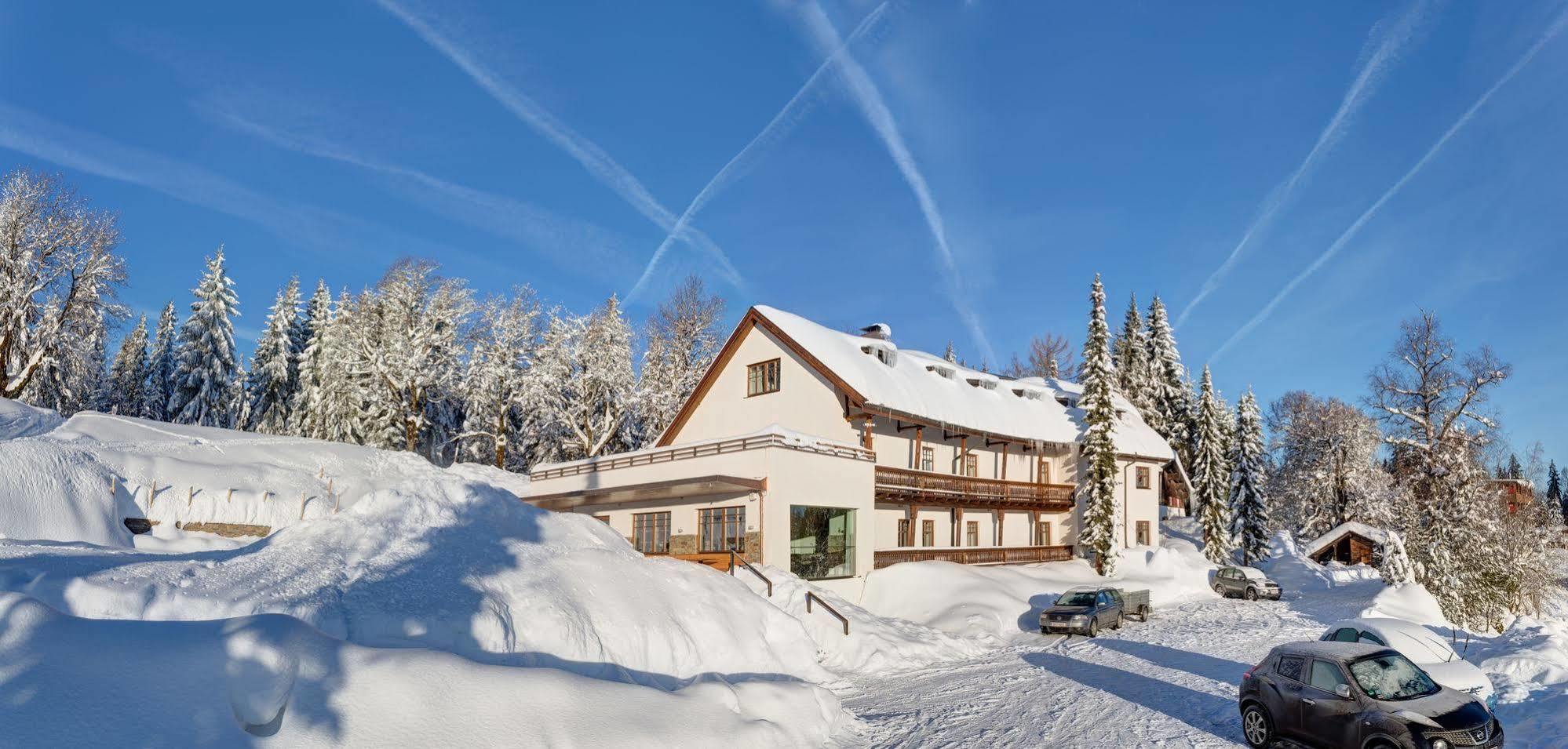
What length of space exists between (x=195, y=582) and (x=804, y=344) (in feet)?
80.2

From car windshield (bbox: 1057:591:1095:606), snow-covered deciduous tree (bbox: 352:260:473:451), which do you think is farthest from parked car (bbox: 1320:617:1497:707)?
snow-covered deciduous tree (bbox: 352:260:473:451)

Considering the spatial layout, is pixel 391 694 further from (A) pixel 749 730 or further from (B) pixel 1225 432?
(B) pixel 1225 432

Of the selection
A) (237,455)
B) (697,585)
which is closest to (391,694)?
(697,585)

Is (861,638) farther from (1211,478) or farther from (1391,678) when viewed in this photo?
(1211,478)

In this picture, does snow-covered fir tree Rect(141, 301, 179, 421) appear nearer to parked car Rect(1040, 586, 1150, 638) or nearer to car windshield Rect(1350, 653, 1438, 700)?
parked car Rect(1040, 586, 1150, 638)

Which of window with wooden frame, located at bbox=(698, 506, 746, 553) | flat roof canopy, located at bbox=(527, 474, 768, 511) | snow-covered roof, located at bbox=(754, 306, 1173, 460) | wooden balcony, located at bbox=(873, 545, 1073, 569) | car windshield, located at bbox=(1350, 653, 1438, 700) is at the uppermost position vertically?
snow-covered roof, located at bbox=(754, 306, 1173, 460)

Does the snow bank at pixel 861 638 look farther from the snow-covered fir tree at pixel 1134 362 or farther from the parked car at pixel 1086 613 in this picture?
the snow-covered fir tree at pixel 1134 362

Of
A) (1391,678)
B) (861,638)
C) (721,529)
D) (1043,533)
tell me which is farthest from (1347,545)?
(1391,678)

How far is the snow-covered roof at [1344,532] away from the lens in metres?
49.2

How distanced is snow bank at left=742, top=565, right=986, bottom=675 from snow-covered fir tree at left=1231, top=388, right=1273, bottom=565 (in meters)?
38.4

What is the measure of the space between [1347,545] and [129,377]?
96.9 meters

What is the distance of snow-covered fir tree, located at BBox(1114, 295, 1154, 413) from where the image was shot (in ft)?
206

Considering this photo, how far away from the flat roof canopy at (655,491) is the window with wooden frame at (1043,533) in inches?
818

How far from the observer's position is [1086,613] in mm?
A: 24859
